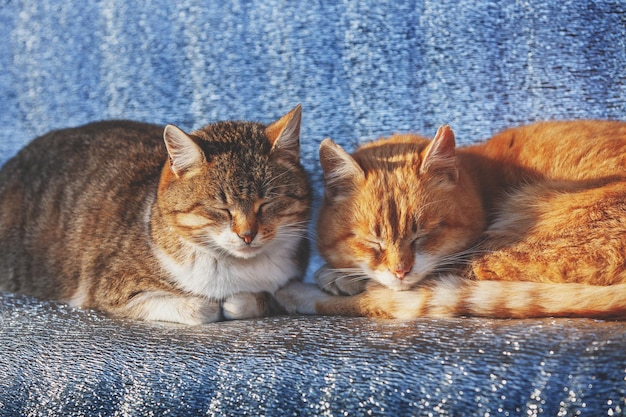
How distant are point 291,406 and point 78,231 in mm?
977

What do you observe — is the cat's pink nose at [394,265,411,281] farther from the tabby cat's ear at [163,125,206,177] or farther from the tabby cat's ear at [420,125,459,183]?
the tabby cat's ear at [163,125,206,177]

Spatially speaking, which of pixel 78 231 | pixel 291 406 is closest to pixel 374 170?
pixel 291 406

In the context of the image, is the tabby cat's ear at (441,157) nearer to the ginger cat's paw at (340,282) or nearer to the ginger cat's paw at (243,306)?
the ginger cat's paw at (340,282)

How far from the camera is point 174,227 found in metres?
1.72

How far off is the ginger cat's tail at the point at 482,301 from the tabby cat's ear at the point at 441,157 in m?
0.23

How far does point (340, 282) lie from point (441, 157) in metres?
0.36

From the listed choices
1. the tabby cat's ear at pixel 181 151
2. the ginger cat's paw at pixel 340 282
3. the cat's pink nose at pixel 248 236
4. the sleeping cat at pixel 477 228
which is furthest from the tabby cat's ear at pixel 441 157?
the tabby cat's ear at pixel 181 151

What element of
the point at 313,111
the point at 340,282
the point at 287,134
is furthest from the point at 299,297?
the point at 313,111

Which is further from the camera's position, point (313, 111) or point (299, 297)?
point (313, 111)

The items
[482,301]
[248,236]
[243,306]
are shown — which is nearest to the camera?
[482,301]

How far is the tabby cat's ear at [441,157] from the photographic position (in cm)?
159

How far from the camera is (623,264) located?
1.45 meters

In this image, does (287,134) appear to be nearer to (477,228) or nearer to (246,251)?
(246,251)

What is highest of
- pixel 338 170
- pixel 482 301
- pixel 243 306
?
pixel 338 170
